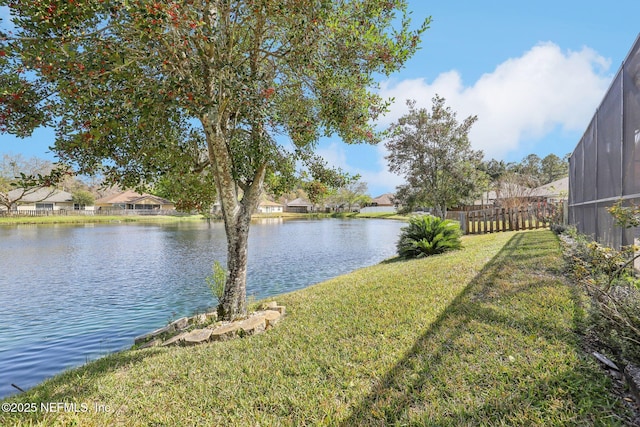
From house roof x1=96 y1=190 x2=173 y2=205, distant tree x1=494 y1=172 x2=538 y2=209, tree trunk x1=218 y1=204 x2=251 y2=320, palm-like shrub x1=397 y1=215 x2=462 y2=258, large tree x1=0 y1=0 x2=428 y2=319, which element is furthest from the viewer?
house roof x1=96 y1=190 x2=173 y2=205

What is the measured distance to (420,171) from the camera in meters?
23.9

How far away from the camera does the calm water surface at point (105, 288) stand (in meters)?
6.24

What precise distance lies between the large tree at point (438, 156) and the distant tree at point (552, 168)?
1753 inches

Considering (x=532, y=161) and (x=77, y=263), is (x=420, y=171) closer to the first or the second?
(x=77, y=263)

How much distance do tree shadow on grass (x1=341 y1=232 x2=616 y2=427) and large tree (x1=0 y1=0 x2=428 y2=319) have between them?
134 inches

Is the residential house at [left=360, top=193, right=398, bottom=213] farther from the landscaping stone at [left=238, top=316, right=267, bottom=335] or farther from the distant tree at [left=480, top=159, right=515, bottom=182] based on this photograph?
the landscaping stone at [left=238, top=316, right=267, bottom=335]

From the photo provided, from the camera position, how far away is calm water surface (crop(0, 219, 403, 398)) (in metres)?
6.24

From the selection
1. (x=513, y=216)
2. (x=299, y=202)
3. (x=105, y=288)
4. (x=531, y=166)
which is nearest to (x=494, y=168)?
(x=531, y=166)

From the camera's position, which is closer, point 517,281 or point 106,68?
point 106,68

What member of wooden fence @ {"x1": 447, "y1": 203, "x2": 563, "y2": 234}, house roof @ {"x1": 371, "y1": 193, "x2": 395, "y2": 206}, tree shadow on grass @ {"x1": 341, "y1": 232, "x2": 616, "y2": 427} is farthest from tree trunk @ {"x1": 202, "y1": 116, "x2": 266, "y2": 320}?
house roof @ {"x1": 371, "y1": 193, "x2": 395, "y2": 206}

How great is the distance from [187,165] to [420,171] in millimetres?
20296

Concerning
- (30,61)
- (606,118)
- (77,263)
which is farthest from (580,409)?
(77,263)

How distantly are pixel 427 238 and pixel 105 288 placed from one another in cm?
1076

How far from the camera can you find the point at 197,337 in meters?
4.98
